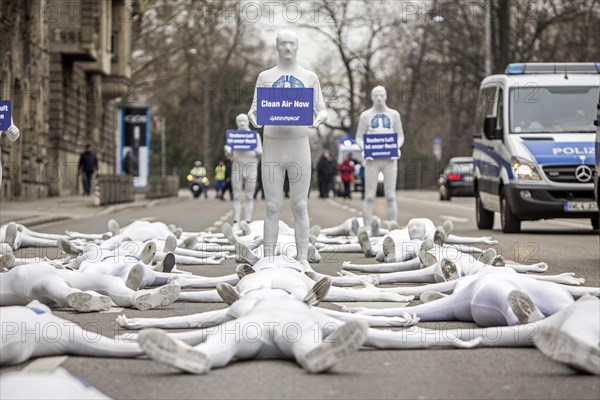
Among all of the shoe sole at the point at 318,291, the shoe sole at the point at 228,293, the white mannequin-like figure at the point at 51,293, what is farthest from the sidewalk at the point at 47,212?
the shoe sole at the point at 318,291

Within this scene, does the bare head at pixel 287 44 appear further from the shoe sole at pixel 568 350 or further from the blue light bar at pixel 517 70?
the blue light bar at pixel 517 70

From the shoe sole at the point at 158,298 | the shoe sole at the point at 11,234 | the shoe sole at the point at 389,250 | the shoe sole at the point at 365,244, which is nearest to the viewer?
the shoe sole at the point at 158,298

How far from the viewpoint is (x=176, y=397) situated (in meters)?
5.36

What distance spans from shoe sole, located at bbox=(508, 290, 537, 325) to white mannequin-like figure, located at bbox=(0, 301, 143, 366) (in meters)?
1.89

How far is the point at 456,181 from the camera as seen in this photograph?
171ft

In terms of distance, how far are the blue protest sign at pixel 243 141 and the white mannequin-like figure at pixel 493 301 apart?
14.0 meters

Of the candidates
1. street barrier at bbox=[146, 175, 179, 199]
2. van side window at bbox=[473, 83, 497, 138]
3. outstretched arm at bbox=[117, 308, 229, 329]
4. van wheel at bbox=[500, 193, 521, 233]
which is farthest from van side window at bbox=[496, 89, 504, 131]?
street barrier at bbox=[146, 175, 179, 199]

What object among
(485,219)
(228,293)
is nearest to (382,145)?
(485,219)

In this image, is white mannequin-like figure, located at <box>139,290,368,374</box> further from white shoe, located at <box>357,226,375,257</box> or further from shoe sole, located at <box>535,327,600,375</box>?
white shoe, located at <box>357,226,375,257</box>

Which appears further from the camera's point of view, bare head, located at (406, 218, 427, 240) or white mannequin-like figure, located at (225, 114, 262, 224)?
white mannequin-like figure, located at (225, 114, 262, 224)

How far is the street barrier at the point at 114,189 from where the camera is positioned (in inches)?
1462

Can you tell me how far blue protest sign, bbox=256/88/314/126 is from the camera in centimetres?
1145

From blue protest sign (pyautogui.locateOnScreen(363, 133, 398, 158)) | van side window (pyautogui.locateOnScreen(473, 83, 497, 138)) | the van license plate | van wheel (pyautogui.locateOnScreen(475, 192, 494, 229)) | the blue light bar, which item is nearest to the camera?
blue protest sign (pyautogui.locateOnScreen(363, 133, 398, 158))

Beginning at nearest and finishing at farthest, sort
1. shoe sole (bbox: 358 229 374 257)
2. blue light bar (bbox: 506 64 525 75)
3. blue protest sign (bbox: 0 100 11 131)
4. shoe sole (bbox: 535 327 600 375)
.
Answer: shoe sole (bbox: 535 327 600 375)
shoe sole (bbox: 358 229 374 257)
blue protest sign (bbox: 0 100 11 131)
blue light bar (bbox: 506 64 525 75)
